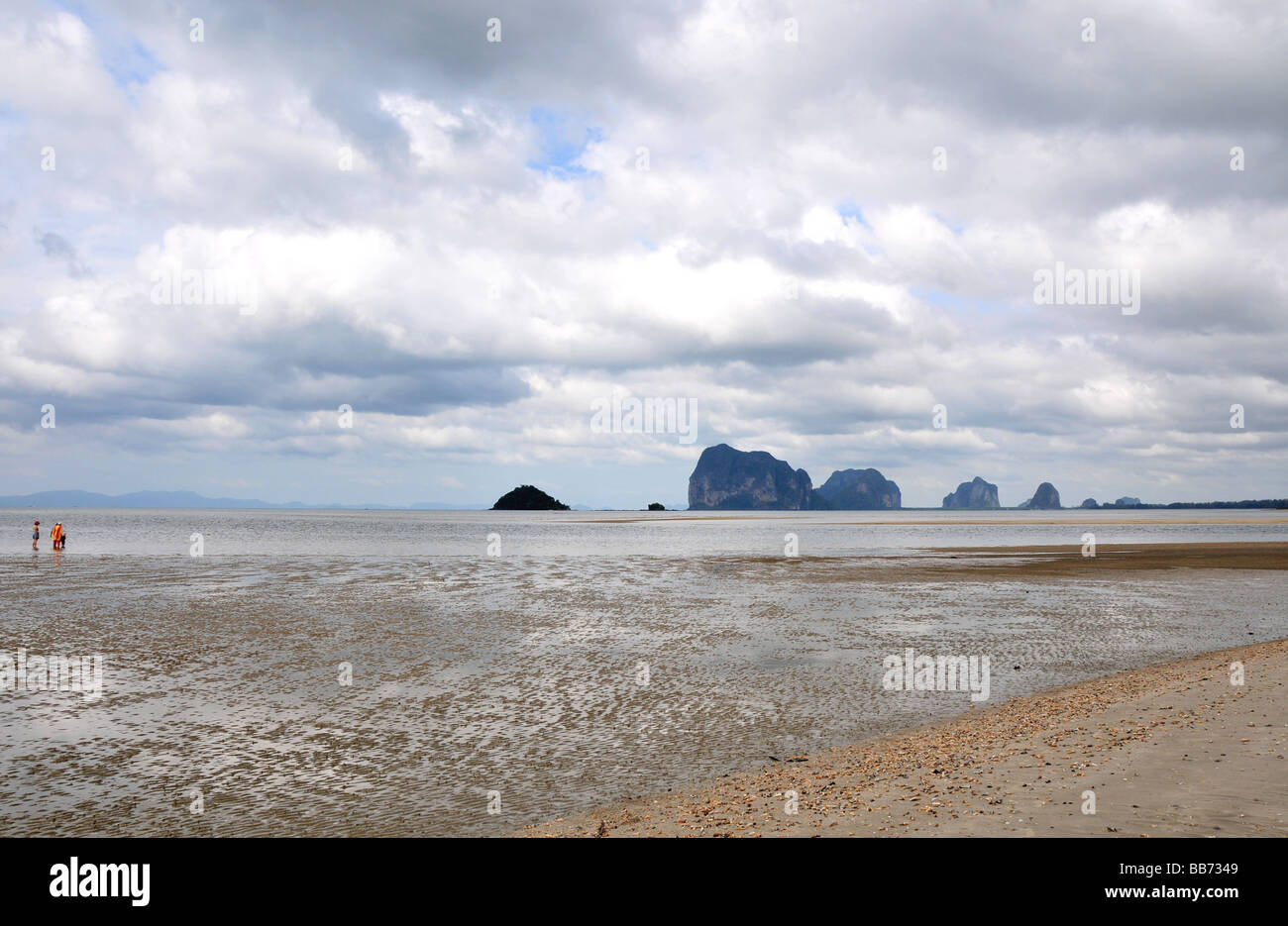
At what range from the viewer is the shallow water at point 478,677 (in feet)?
40.1

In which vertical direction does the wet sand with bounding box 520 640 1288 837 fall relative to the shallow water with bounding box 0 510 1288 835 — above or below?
above

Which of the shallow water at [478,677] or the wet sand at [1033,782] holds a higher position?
the wet sand at [1033,782]

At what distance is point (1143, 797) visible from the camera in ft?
31.0

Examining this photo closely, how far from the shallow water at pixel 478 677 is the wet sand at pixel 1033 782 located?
1583mm

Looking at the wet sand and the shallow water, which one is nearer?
the wet sand

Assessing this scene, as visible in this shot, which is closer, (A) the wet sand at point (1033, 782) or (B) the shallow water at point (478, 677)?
(A) the wet sand at point (1033, 782)

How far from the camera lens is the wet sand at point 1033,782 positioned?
894cm

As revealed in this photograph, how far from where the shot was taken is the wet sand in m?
8.94

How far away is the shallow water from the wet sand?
1583 millimetres

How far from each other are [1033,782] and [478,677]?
1473 cm

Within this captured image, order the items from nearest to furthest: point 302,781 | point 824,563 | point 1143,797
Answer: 1. point 1143,797
2. point 302,781
3. point 824,563
